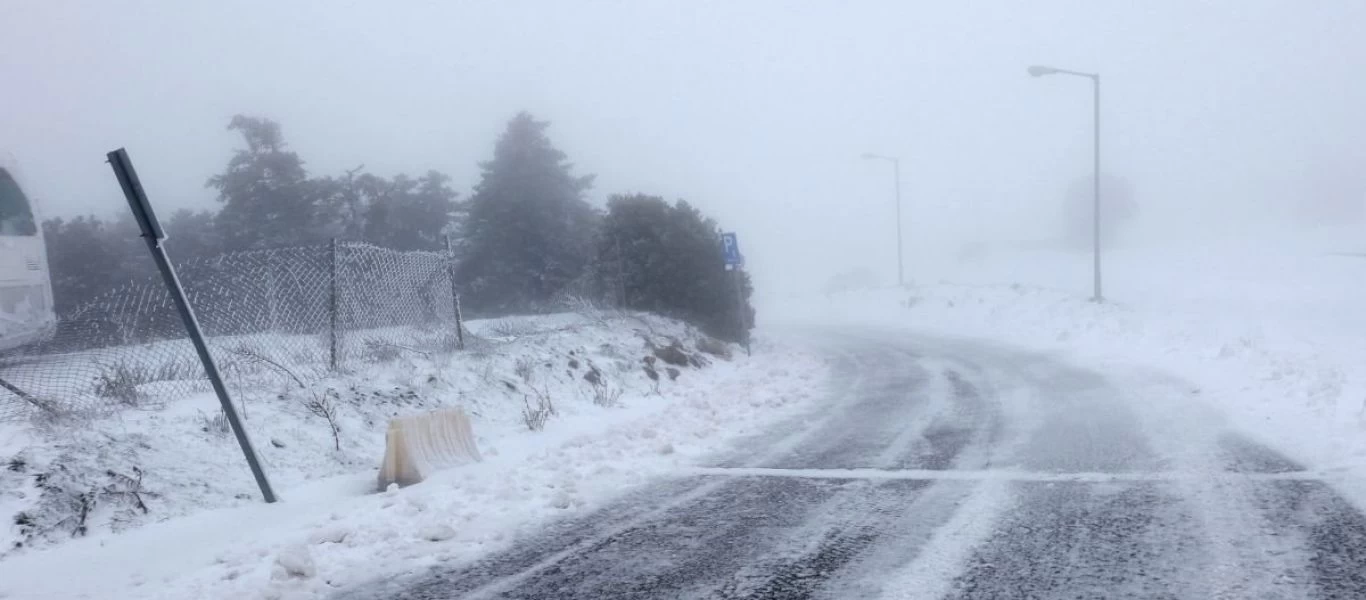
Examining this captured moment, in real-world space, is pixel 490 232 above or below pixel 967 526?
above

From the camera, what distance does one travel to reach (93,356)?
11.0 m

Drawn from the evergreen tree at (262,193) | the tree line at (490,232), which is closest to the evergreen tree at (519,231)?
the tree line at (490,232)

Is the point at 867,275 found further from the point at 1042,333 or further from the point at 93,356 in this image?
the point at 93,356

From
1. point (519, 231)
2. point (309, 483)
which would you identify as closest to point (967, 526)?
point (309, 483)

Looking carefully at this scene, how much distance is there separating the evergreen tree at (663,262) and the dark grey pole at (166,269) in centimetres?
1775

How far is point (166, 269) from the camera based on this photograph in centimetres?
772

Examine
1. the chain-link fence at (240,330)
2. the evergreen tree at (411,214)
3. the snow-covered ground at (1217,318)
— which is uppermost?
the evergreen tree at (411,214)

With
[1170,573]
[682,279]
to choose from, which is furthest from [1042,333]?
[1170,573]

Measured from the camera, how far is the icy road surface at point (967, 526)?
537 centimetres

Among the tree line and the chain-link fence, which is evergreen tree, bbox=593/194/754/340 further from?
the chain-link fence

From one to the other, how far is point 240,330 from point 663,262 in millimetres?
14532

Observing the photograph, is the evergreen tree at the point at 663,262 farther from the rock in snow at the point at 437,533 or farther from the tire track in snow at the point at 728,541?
the rock in snow at the point at 437,533

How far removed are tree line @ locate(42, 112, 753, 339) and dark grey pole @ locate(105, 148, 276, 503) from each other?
1775 cm

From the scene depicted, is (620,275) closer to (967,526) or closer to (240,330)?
(240,330)
